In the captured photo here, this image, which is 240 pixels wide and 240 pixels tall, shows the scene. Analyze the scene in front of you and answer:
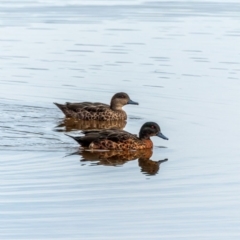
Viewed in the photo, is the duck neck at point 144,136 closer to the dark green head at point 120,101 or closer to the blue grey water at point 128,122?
the blue grey water at point 128,122

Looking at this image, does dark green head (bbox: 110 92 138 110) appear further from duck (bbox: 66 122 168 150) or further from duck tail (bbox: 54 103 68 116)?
duck (bbox: 66 122 168 150)

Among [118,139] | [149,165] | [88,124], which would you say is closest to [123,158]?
[118,139]

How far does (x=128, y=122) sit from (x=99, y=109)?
2.00ft

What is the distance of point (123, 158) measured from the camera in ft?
47.7

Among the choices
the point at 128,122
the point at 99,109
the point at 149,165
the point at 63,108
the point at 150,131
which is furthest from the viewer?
the point at 99,109

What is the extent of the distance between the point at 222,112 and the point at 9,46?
9.22 m

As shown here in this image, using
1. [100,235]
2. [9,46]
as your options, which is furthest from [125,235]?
[9,46]

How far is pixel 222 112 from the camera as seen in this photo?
16953 mm

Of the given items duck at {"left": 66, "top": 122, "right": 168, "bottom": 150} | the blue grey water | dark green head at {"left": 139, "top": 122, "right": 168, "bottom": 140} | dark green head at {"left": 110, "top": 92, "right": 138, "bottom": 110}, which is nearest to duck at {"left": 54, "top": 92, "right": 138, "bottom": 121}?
dark green head at {"left": 110, "top": 92, "right": 138, "bottom": 110}

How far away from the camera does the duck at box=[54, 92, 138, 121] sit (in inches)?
690

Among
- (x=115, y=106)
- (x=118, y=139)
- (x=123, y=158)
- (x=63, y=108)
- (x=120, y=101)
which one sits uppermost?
(x=120, y=101)

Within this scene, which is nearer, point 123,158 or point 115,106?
point 123,158

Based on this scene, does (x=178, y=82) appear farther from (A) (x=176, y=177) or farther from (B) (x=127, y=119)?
(A) (x=176, y=177)

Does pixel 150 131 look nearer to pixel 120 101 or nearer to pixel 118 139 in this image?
pixel 118 139
